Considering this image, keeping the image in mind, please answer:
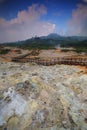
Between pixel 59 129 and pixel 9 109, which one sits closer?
pixel 59 129

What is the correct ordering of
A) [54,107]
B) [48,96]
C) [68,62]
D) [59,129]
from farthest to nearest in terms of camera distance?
[68,62], [48,96], [54,107], [59,129]

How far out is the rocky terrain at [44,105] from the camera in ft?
34.3

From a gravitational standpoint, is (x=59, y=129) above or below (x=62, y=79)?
below

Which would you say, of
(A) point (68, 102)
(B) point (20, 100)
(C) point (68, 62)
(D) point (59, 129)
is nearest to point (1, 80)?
(B) point (20, 100)

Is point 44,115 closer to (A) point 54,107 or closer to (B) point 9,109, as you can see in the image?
(A) point 54,107

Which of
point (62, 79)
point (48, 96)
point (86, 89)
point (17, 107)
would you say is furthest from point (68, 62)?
point (17, 107)

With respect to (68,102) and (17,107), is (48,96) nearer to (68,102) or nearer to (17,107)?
(68,102)

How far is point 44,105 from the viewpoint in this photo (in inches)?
462

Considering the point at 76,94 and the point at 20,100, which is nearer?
the point at 20,100

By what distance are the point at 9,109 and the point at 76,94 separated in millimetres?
5074

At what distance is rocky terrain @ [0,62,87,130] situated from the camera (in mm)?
10461

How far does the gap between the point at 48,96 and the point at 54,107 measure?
1.18 m

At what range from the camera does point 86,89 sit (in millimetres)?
13836

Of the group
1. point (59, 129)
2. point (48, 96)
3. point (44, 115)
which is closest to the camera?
point (59, 129)
